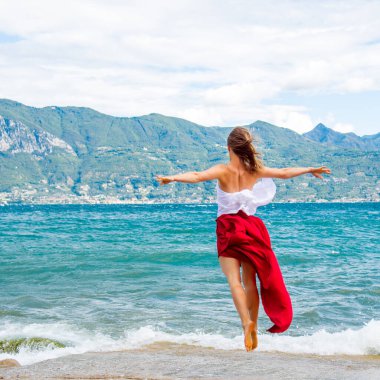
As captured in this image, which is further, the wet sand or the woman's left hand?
the wet sand

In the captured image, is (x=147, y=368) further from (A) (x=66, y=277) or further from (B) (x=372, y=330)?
(A) (x=66, y=277)

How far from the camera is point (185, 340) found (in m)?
11.8

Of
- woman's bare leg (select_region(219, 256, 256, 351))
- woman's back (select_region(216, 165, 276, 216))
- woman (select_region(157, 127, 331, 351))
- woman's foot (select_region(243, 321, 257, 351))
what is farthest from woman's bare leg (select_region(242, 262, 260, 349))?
woman's back (select_region(216, 165, 276, 216))

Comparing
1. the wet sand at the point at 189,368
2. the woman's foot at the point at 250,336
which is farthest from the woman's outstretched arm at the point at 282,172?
the wet sand at the point at 189,368

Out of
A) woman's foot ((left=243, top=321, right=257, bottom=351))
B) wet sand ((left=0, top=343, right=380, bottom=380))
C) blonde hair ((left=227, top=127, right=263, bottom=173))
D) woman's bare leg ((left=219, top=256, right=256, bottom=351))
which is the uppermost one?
blonde hair ((left=227, top=127, right=263, bottom=173))

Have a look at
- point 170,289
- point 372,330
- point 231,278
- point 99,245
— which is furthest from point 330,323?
point 99,245

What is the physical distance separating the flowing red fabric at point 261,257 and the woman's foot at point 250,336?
231 millimetres

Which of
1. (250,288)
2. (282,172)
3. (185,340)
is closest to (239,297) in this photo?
(250,288)

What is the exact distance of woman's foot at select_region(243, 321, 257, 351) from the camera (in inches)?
237

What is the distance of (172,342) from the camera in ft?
38.1

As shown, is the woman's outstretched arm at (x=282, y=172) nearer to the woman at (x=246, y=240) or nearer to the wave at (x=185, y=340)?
the woman at (x=246, y=240)

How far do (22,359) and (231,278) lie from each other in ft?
18.9

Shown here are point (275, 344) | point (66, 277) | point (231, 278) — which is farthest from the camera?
point (66, 277)

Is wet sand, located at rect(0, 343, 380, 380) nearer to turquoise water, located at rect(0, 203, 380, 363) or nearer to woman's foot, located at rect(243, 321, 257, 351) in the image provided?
woman's foot, located at rect(243, 321, 257, 351)
